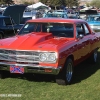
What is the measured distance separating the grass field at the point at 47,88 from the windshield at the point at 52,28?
3.88 ft

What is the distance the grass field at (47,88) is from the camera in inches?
215

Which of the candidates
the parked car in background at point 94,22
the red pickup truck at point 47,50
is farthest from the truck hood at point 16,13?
the red pickup truck at point 47,50

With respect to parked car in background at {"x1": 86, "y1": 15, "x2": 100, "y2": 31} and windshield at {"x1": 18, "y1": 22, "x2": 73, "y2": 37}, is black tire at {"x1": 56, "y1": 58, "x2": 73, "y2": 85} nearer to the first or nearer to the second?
windshield at {"x1": 18, "y1": 22, "x2": 73, "y2": 37}

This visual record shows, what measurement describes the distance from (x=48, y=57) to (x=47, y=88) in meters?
0.72

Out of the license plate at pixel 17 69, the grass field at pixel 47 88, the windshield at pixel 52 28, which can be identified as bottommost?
the grass field at pixel 47 88

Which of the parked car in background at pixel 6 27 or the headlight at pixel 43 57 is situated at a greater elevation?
the headlight at pixel 43 57

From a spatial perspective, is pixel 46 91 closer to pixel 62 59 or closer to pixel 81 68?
pixel 62 59

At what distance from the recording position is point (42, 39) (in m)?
6.54

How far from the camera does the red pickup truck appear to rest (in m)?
5.84

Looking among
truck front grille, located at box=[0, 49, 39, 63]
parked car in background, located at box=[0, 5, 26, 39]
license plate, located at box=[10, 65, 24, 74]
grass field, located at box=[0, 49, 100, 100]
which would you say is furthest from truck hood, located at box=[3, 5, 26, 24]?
license plate, located at box=[10, 65, 24, 74]

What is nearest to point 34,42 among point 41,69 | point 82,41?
point 41,69

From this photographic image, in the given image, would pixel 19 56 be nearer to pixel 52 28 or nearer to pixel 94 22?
pixel 52 28

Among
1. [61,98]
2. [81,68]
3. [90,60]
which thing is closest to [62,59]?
[61,98]

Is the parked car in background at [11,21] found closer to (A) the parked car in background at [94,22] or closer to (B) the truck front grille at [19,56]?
(A) the parked car in background at [94,22]
